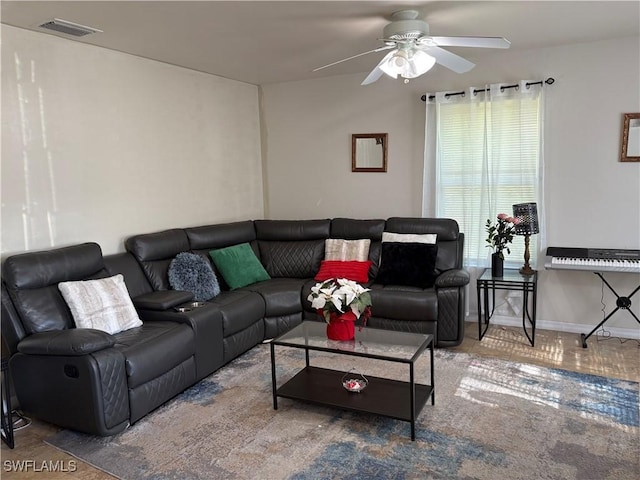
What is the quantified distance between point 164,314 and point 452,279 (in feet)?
7.43

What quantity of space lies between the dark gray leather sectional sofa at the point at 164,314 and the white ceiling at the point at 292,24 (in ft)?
4.99

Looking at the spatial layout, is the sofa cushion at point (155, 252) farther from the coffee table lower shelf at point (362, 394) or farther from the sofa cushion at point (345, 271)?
the coffee table lower shelf at point (362, 394)

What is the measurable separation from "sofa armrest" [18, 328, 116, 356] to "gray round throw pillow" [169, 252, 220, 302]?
1165 millimetres

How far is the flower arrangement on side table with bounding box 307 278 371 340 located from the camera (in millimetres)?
3008

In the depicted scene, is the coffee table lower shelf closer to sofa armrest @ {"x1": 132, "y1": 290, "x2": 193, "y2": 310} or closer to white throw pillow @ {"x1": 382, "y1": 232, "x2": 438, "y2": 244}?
sofa armrest @ {"x1": 132, "y1": 290, "x2": 193, "y2": 310}

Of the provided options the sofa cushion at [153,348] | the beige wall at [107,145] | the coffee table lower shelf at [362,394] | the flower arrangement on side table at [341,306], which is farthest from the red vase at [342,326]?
the beige wall at [107,145]

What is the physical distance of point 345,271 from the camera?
470 centimetres

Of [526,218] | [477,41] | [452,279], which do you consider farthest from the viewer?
[526,218]

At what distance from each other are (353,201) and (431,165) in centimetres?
95

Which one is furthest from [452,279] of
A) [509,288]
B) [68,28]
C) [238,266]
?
[68,28]

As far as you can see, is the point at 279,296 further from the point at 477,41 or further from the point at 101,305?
the point at 477,41

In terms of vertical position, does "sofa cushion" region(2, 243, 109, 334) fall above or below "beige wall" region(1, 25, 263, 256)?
below

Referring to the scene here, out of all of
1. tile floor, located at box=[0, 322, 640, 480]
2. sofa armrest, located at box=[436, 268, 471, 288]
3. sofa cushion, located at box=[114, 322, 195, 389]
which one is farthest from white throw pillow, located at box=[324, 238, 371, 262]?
sofa cushion, located at box=[114, 322, 195, 389]

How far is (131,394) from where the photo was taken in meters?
2.94
